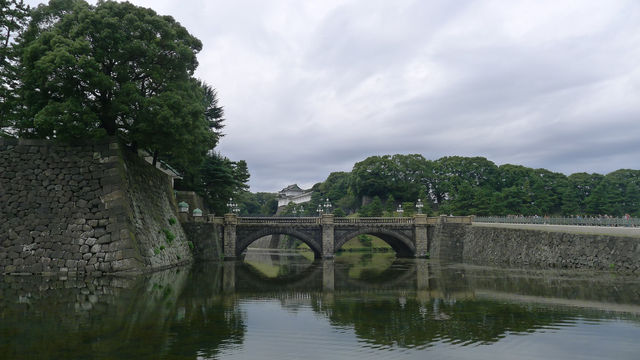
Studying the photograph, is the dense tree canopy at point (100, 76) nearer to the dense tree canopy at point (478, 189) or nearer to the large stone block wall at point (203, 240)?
the large stone block wall at point (203, 240)

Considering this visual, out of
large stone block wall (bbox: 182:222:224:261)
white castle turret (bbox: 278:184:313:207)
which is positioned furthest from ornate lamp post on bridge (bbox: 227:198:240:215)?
white castle turret (bbox: 278:184:313:207)

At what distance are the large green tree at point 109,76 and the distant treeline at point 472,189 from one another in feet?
181

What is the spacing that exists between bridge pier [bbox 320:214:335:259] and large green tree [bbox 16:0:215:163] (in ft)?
74.1

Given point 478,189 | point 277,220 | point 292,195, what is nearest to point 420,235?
point 277,220

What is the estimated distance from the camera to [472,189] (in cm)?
7956

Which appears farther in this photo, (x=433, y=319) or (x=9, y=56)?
(x=9, y=56)

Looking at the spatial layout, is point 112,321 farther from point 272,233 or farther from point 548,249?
point 272,233

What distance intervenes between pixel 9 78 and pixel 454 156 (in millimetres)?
97847

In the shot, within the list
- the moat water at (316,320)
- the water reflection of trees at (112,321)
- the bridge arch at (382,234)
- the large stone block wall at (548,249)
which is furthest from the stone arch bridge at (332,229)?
the water reflection of trees at (112,321)

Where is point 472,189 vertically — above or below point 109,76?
below

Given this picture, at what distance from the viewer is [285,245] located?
94.2 metres

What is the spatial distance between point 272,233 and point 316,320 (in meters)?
36.9

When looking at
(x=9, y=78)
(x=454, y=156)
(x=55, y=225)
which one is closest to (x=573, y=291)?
(x=55, y=225)

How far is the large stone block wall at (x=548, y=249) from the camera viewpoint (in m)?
25.6
